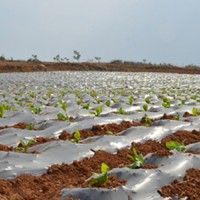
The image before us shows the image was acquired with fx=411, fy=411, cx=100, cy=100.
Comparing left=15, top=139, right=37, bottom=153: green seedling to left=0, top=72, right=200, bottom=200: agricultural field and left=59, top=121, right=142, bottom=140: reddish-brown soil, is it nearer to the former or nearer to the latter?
left=0, top=72, right=200, bottom=200: agricultural field

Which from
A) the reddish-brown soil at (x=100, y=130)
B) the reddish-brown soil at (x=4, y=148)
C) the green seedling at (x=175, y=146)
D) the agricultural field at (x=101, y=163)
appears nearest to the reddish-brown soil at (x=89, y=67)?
the reddish-brown soil at (x=100, y=130)

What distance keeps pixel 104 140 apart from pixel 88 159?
0.77 metres

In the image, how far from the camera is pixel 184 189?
3213 millimetres

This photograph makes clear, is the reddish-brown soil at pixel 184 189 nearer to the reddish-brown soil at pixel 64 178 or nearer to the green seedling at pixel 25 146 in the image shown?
the reddish-brown soil at pixel 64 178

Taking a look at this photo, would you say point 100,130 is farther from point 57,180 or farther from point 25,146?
point 57,180

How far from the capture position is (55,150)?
15.2 feet

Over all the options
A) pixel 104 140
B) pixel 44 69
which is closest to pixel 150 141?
pixel 104 140

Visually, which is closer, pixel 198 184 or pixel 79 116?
pixel 198 184

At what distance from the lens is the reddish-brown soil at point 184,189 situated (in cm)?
311

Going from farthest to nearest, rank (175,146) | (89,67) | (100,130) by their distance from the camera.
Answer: (89,67) < (100,130) < (175,146)

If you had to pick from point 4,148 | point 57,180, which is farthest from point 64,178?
point 4,148

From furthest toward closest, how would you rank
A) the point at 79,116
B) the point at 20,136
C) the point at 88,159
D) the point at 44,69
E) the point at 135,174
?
the point at 44,69 < the point at 79,116 < the point at 20,136 < the point at 88,159 < the point at 135,174

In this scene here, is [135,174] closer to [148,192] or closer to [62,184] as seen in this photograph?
[148,192]

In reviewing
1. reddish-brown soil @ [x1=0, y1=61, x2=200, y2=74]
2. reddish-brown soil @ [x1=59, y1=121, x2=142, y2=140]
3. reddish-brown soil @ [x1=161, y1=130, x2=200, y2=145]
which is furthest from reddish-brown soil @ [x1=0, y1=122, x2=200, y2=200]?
reddish-brown soil @ [x1=0, y1=61, x2=200, y2=74]
